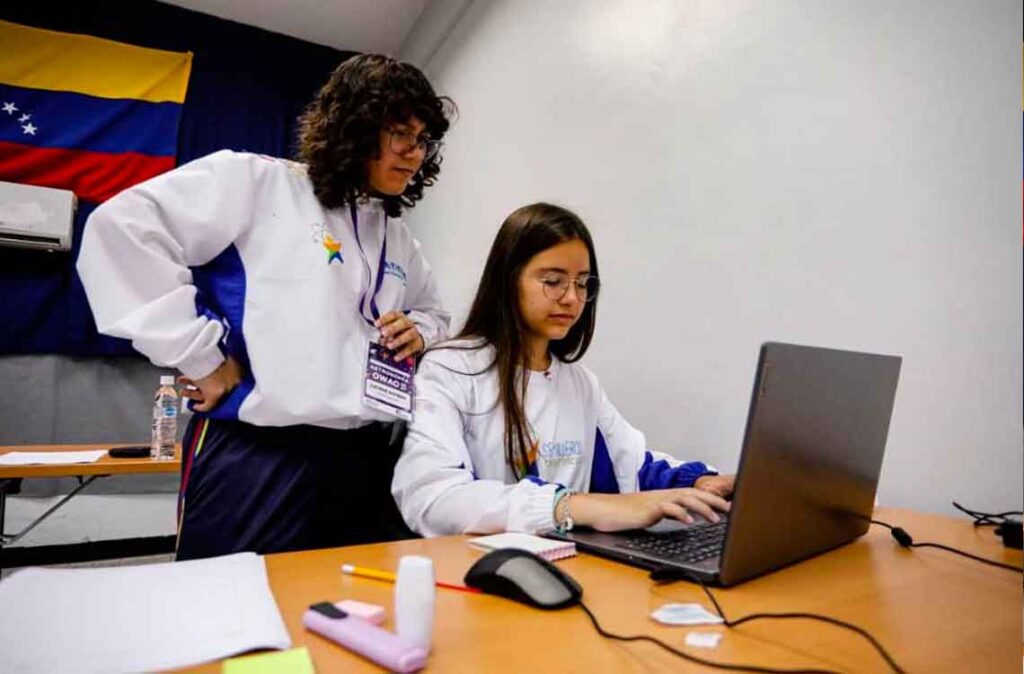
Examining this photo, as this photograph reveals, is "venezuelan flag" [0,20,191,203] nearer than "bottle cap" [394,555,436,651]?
No

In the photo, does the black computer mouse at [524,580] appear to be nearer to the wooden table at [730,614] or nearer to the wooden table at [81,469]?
the wooden table at [730,614]

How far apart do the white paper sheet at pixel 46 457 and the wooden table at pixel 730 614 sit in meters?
1.83

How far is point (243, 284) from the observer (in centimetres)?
120

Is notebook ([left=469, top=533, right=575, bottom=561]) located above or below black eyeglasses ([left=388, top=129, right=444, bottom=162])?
below

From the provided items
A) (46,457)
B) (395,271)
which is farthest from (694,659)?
(46,457)

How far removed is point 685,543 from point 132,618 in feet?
2.19

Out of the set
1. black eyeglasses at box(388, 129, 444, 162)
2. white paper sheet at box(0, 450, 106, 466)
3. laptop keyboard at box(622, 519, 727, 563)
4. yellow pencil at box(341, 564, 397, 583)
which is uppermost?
black eyeglasses at box(388, 129, 444, 162)

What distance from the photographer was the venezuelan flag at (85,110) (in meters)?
3.57

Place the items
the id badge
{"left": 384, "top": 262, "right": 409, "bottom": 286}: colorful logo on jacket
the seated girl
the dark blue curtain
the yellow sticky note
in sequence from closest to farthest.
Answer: the yellow sticky note < the seated girl < the id badge < {"left": 384, "top": 262, "right": 409, "bottom": 286}: colorful logo on jacket < the dark blue curtain

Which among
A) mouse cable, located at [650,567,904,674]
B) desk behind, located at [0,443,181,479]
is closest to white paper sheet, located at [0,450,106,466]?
desk behind, located at [0,443,181,479]

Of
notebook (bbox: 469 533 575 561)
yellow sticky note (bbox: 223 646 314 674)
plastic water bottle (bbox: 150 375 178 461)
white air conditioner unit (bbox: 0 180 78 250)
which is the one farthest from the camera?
white air conditioner unit (bbox: 0 180 78 250)

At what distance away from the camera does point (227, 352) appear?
1196 mm

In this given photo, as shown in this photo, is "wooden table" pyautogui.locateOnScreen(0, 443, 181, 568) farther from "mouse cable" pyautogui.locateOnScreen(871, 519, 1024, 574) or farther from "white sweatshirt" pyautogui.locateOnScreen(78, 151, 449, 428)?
"mouse cable" pyautogui.locateOnScreen(871, 519, 1024, 574)

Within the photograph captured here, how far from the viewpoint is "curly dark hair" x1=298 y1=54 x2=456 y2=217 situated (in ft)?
4.08
